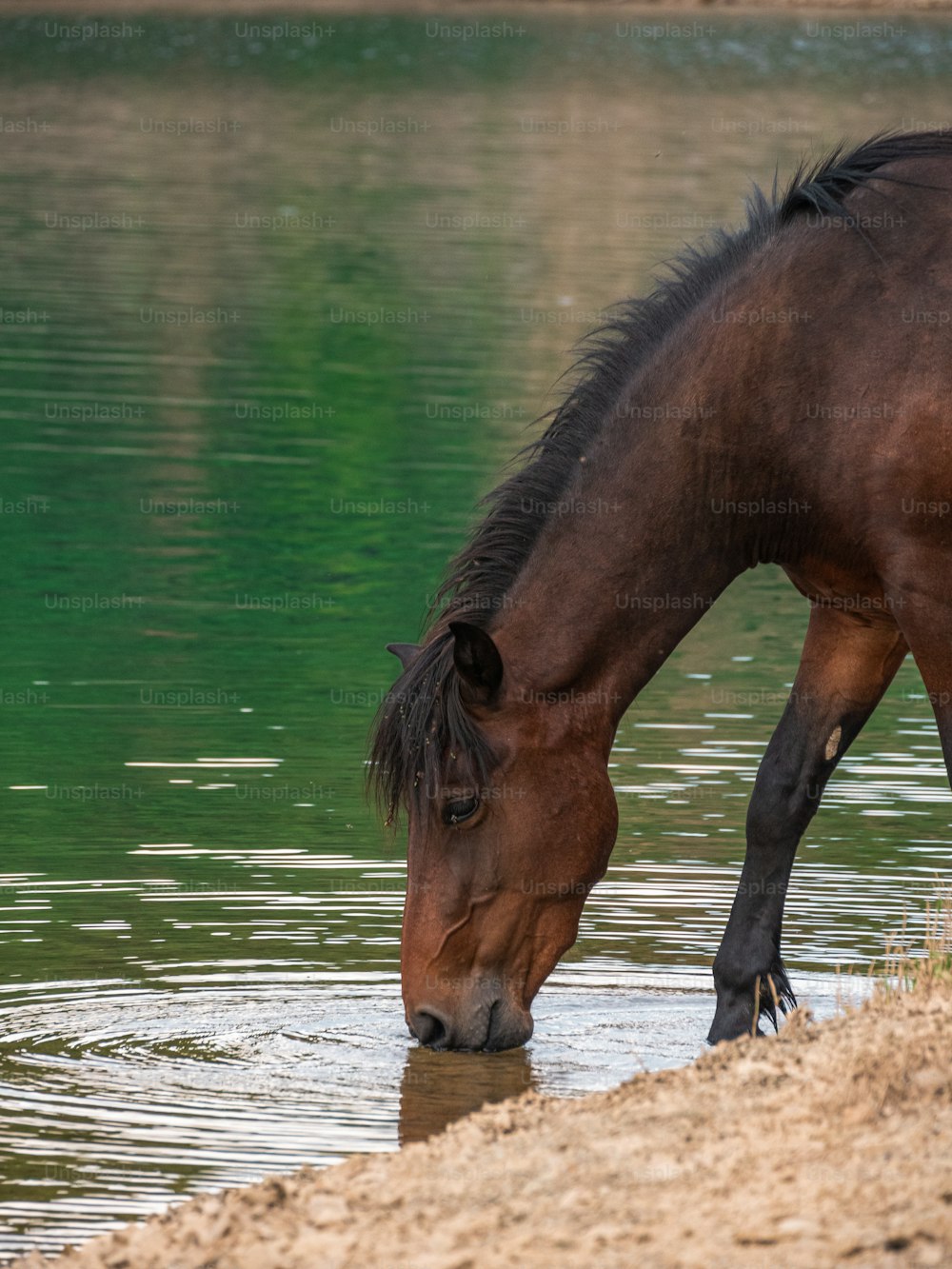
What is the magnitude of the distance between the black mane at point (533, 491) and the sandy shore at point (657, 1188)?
1157mm

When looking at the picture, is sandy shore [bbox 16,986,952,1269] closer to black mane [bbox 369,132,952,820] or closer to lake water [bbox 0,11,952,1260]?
lake water [bbox 0,11,952,1260]

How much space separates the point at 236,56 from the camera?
2010 inches

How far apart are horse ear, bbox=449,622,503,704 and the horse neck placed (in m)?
0.11

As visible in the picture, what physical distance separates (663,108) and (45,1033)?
38461 mm

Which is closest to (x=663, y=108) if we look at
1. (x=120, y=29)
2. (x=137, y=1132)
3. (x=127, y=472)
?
(x=120, y=29)

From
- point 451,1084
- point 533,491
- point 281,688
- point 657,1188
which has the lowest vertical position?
point 281,688

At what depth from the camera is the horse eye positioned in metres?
6.39

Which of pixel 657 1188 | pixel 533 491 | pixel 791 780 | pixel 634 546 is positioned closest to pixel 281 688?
pixel 791 780

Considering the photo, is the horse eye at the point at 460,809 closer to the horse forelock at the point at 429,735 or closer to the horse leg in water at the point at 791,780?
the horse forelock at the point at 429,735

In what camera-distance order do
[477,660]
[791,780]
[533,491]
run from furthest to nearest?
[791,780]
[533,491]
[477,660]

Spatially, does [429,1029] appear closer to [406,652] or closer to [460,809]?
[460,809]

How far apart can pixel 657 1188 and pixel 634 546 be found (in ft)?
7.12

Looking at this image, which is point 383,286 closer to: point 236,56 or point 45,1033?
point 45,1033

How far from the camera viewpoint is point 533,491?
6500mm
